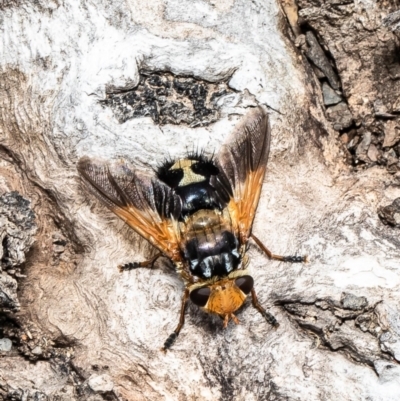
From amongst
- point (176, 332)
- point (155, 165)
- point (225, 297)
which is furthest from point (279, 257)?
point (155, 165)

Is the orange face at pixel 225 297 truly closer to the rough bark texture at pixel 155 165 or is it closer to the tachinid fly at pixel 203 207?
the tachinid fly at pixel 203 207

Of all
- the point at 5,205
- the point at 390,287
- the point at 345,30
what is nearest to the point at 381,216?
the point at 390,287

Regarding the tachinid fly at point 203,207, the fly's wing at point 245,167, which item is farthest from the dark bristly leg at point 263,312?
the fly's wing at point 245,167

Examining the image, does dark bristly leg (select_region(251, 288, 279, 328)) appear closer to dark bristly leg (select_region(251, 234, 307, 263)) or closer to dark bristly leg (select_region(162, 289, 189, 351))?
dark bristly leg (select_region(251, 234, 307, 263))

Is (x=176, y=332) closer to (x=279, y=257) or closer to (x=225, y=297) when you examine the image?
(x=225, y=297)

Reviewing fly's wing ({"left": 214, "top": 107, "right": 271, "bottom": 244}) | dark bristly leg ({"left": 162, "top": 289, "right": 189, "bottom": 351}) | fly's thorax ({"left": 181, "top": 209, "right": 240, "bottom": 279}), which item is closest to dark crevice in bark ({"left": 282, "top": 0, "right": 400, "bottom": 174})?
fly's wing ({"left": 214, "top": 107, "right": 271, "bottom": 244})

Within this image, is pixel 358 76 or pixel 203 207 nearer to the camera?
pixel 203 207
